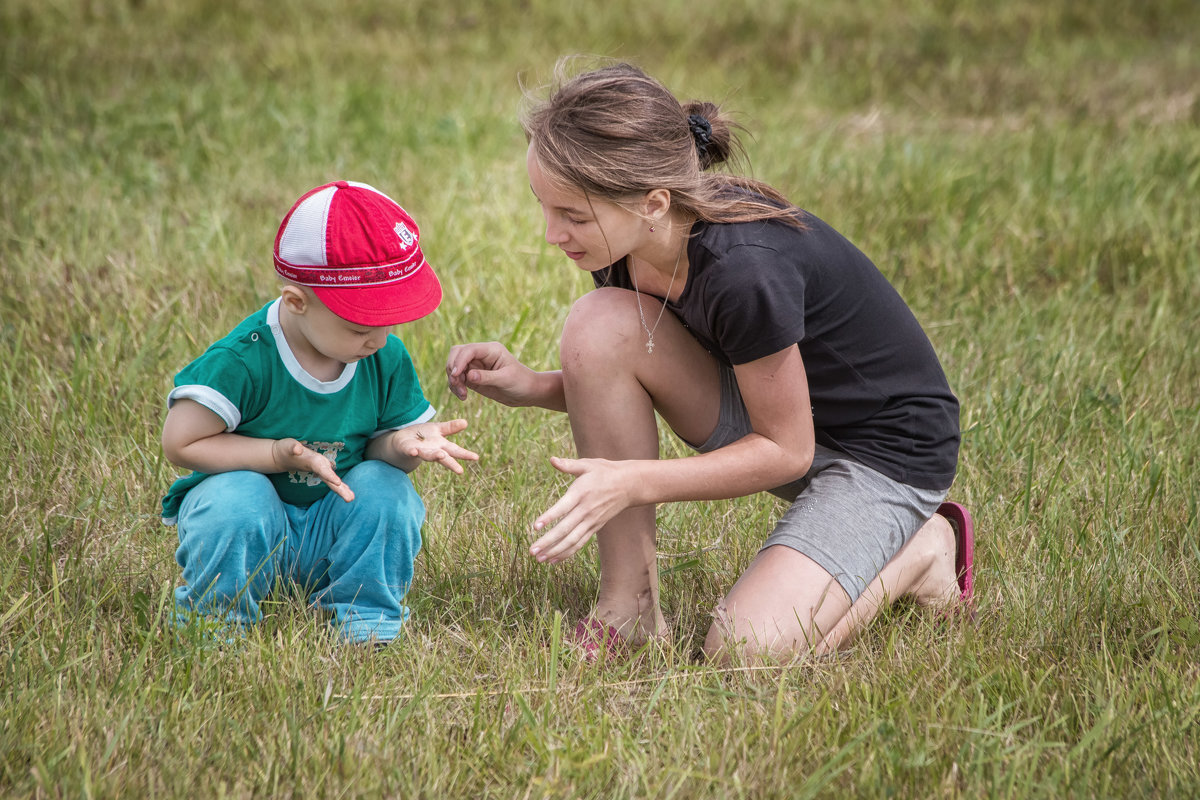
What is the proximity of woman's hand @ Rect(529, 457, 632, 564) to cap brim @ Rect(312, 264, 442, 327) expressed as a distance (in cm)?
38

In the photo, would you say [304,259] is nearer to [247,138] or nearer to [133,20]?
[247,138]

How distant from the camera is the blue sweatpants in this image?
1.95m

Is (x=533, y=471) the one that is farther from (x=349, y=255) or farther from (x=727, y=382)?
(x=349, y=255)

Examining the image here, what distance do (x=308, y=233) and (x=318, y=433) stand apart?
0.36 metres

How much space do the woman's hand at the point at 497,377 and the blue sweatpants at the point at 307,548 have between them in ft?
0.74

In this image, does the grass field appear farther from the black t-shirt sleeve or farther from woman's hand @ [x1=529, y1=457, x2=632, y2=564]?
the black t-shirt sleeve

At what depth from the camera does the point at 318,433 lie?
204cm

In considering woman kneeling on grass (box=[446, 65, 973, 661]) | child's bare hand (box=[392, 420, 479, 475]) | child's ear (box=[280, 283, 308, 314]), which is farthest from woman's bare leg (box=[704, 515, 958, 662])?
child's ear (box=[280, 283, 308, 314])

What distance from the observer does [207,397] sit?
189cm

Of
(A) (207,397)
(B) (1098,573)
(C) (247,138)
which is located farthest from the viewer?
(C) (247,138)

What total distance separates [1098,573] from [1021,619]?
0.76 feet

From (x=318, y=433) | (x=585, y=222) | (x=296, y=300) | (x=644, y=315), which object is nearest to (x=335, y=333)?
(x=296, y=300)

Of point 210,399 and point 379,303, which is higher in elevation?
point 379,303

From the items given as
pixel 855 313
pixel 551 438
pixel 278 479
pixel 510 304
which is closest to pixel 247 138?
pixel 510 304
